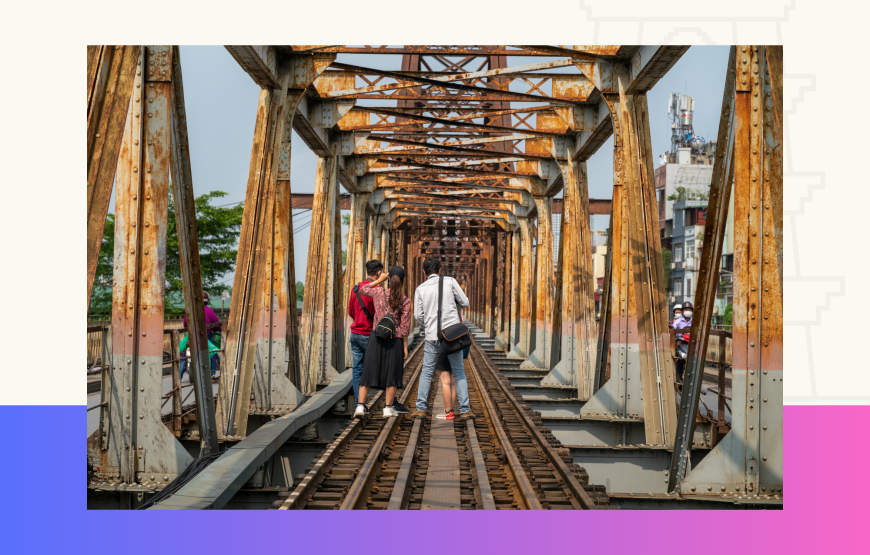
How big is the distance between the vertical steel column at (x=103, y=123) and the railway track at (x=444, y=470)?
2.27 metres

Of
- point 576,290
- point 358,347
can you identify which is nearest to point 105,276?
point 576,290

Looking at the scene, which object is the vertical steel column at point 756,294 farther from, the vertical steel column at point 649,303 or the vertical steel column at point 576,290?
the vertical steel column at point 576,290

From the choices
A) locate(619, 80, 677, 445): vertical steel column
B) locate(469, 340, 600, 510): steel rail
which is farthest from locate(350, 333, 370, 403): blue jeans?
locate(619, 80, 677, 445): vertical steel column

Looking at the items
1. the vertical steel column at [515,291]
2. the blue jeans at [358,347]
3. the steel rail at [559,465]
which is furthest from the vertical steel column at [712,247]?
the vertical steel column at [515,291]

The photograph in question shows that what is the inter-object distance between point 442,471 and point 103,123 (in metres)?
3.87

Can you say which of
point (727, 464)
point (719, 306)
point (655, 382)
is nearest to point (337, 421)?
point (655, 382)

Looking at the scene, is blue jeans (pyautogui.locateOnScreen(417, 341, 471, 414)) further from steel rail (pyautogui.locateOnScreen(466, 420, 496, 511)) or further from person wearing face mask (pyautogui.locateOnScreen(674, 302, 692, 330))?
person wearing face mask (pyautogui.locateOnScreen(674, 302, 692, 330))

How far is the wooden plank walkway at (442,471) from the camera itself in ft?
17.7

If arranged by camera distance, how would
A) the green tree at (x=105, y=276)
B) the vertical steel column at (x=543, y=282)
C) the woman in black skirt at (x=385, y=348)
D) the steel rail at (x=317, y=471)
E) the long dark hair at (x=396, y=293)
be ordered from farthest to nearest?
the green tree at (x=105, y=276)
the vertical steel column at (x=543, y=282)
the woman in black skirt at (x=385, y=348)
the long dark hair at (x=396, y=293)
the steel rail at (x=317, y=471)

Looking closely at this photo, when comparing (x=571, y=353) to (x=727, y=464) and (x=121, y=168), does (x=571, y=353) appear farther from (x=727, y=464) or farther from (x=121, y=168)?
(x=121, y=168)

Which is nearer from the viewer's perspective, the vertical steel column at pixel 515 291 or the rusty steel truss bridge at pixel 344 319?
the rusty steel truss bridge at pixel 344 319

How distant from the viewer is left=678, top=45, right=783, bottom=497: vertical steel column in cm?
512

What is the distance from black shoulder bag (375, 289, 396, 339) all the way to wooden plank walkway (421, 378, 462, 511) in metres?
1.22
